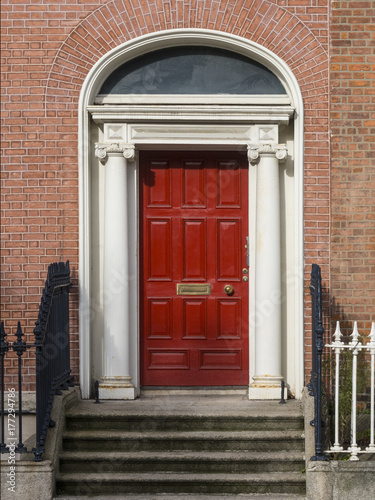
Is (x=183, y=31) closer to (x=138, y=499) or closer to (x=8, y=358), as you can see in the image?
(x=8, y=358)

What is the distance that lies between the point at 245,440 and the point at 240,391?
1071 millimetres

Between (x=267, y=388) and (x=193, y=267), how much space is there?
4.56ft

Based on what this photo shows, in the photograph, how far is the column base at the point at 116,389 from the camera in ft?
23.8

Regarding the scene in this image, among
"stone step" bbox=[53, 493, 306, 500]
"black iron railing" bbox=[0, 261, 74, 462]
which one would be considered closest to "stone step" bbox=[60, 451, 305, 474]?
"stone step" bbox=[53, 493, 306, 500]

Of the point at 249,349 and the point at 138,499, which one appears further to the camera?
the point at 249,349

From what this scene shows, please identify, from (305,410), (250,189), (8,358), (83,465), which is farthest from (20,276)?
(305,410)

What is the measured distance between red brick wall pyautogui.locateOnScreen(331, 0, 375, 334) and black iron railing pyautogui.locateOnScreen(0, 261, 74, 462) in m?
2.54

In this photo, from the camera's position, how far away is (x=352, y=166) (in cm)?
719

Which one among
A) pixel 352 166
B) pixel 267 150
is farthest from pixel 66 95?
pixel 352 166

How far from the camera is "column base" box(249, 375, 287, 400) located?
7.21 metres

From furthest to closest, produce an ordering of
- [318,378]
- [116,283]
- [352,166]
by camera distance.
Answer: [116,283], [352,166], [318,378]

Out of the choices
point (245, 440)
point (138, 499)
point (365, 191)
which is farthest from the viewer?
point (365, 191)

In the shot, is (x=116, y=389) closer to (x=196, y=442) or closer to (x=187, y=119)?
(x=196, y=442)

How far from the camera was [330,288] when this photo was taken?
7234mm
